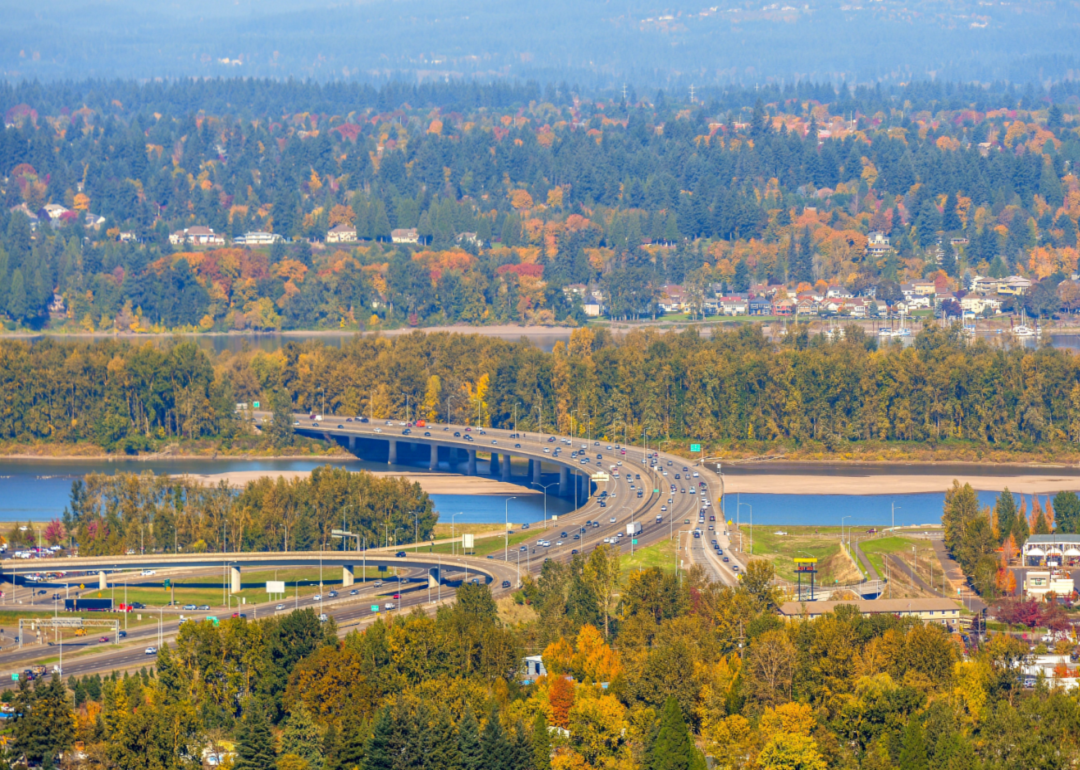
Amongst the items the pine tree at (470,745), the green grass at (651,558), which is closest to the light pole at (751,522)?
the green grass at (651,558)

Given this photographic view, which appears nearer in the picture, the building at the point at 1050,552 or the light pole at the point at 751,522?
the building at the point at 1050,552

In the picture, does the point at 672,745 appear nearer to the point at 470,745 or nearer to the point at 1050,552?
the point at 470,745

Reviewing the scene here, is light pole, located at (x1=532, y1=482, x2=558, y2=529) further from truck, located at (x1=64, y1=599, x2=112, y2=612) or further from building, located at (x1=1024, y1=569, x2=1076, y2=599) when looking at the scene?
building, located at (x1=1024, y1=569, x2=1076, y2=599)

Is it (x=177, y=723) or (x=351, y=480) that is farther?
(x=351, y=480)

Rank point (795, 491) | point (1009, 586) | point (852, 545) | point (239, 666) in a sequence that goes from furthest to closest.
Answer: point (795, 491)
point (852, 545)
point (1009, 586)
point (239, 666)

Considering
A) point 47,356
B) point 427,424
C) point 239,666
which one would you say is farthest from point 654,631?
point 47,356

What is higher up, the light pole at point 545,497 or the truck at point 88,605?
the truck at point 88,605

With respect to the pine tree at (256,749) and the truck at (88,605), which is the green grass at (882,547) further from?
the pine tree at (256,749)

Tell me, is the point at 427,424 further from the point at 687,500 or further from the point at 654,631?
the point at 654,631
